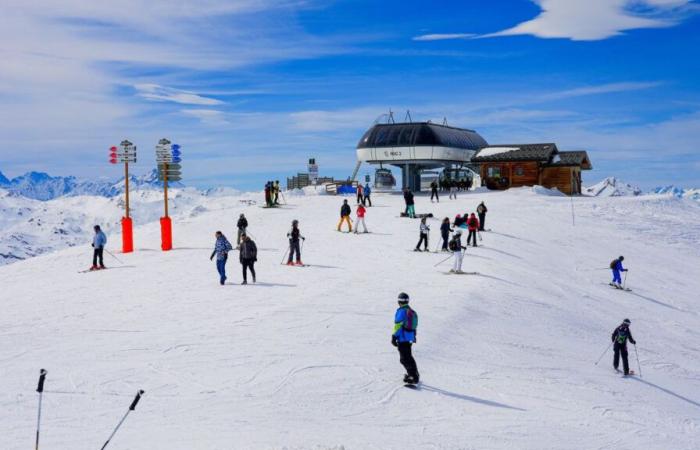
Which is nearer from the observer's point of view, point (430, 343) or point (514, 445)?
point (514, 445)

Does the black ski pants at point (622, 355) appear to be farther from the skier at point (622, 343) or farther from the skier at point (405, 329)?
the skier at point (405, 329)

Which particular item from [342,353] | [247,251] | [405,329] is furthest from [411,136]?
[405,329]

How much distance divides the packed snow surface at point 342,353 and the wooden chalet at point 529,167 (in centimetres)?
2776

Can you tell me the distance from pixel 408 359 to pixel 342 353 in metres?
2.14

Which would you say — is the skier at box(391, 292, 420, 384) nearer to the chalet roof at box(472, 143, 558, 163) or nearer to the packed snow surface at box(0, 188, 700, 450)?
the packed snow surface at box(0, 188, 700, 450)

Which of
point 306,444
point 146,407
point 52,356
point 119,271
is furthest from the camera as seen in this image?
point 119,271

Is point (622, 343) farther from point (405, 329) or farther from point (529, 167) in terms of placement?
point (529, 167)

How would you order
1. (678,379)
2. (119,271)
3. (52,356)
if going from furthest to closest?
(119,271), (678,379), (52,356)

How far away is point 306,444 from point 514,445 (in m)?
3.37

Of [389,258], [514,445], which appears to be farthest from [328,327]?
[389,258]

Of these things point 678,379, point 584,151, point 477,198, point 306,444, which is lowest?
point 678,379

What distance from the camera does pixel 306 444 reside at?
10.4m

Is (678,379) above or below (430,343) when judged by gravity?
below

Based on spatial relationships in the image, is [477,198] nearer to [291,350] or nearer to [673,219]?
[673,219]
